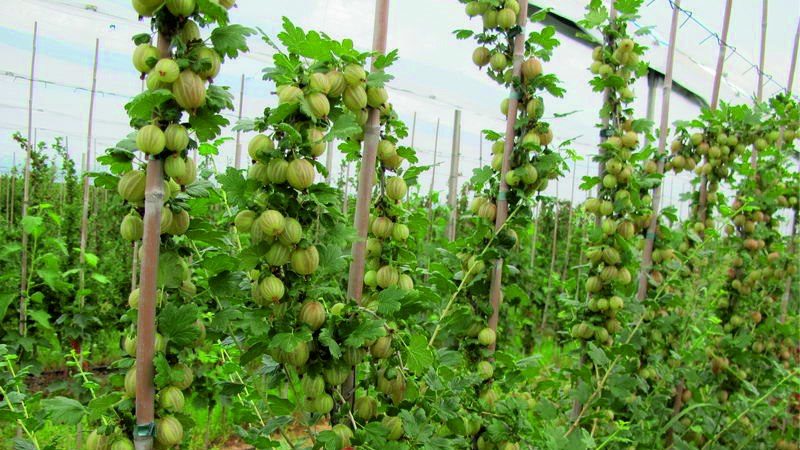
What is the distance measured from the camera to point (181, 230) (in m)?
1.00

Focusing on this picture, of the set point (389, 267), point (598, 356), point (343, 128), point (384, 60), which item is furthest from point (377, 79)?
point (598, 356)

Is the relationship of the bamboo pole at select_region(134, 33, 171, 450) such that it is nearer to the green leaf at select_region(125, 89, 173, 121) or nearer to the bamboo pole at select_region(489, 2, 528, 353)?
the green leaf at select_region(125, 89, 173, 121)

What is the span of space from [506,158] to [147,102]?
1060mm

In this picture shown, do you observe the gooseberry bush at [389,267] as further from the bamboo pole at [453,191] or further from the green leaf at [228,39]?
the bamboo pole at [453,191]

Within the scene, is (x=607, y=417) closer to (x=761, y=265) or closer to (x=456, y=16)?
(x=761, y=265)

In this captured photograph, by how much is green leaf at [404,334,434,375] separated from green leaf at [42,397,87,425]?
0.60 meters

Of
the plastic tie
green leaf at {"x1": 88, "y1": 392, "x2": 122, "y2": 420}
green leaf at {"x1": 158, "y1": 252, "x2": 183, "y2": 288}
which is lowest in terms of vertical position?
the plastic tie

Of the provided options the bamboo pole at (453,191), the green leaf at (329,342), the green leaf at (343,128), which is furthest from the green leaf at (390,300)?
the bamboo pole at (453,191)

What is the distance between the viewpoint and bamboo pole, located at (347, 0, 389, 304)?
124 cm

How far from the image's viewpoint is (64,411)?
3.22 ft

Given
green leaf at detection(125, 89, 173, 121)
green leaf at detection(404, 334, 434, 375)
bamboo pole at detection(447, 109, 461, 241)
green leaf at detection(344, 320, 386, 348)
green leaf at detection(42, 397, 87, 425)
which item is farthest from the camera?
bamboo pole at detection(447, 109, 461, 241)

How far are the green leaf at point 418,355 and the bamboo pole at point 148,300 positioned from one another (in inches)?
19.6

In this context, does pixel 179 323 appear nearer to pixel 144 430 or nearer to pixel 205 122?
pixel 144 430

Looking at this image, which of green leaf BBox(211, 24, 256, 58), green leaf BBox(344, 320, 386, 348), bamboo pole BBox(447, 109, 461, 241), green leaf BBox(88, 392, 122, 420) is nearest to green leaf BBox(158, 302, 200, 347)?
green leaf BBox(88, 392, 122, 420)
